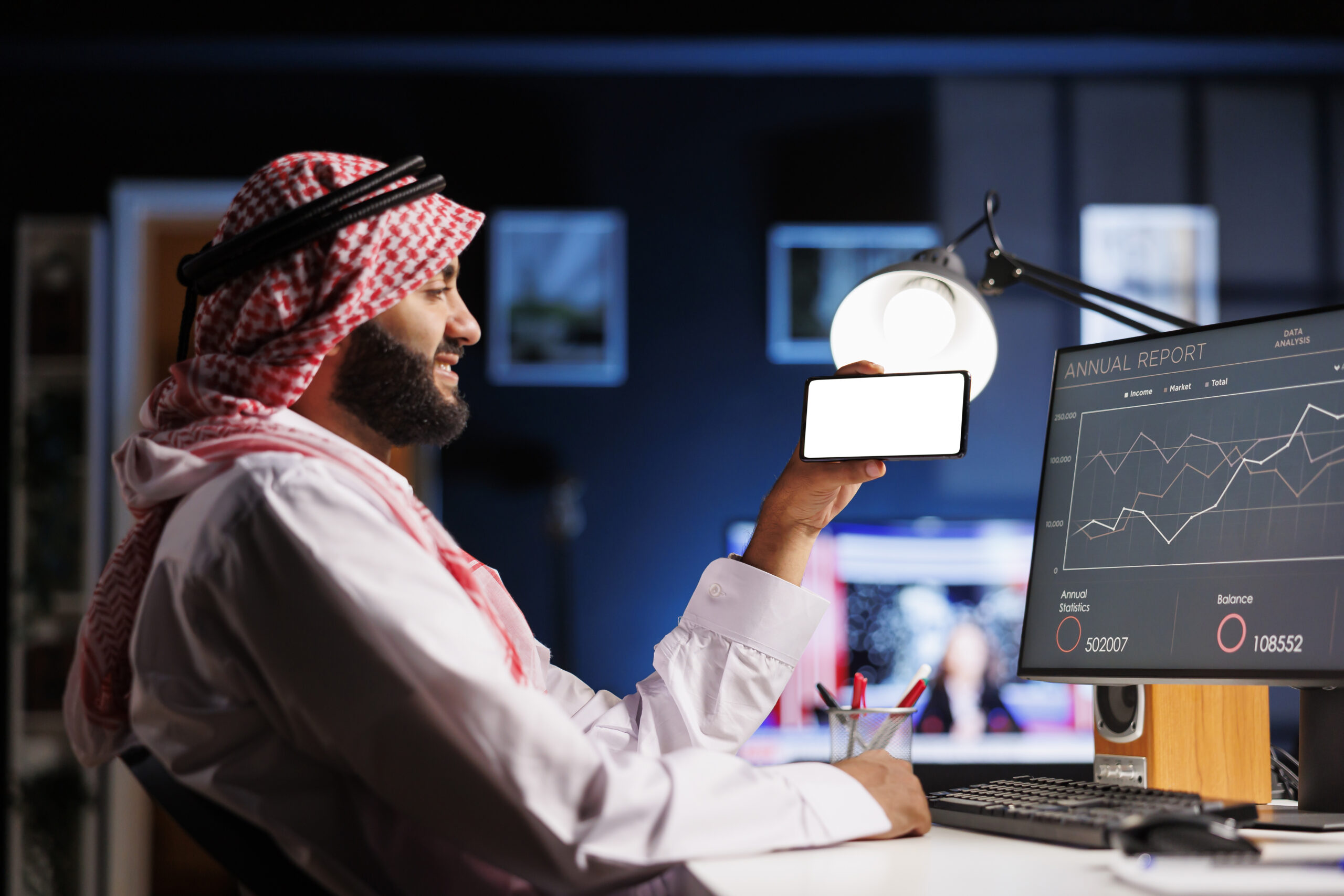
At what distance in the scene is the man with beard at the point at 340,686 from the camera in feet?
2.86

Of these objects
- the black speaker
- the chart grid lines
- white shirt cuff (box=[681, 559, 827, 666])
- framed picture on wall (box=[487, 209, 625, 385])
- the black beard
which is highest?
framed picture on wall (box=[487, 209, 625, 385])

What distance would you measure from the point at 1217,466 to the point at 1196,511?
53 mm

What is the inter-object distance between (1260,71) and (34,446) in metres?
4.56

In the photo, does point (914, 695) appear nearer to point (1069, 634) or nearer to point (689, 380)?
point (1069, 634)

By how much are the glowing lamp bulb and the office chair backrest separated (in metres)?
1.00

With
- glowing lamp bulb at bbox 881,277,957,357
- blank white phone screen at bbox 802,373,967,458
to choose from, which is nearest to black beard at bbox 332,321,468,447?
blank white phone screen at bbox 802,373,967,458

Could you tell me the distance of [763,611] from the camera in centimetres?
145

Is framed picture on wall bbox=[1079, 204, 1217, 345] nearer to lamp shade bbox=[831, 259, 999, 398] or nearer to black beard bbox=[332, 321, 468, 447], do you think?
lamp shade bbox=[831, 259, 999, 398]

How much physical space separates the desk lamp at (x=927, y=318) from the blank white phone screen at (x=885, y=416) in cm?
17

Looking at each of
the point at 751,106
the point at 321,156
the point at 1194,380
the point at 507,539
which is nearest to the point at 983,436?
the point at 751,106

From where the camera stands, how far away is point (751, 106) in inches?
156

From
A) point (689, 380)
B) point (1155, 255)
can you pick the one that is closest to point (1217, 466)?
point (689, 380)

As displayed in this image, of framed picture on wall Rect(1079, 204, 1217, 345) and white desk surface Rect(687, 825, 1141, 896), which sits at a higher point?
framed picture on wall Rect(1079, 204, 1217, 345)

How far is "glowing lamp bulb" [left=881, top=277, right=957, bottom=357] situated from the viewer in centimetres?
147
